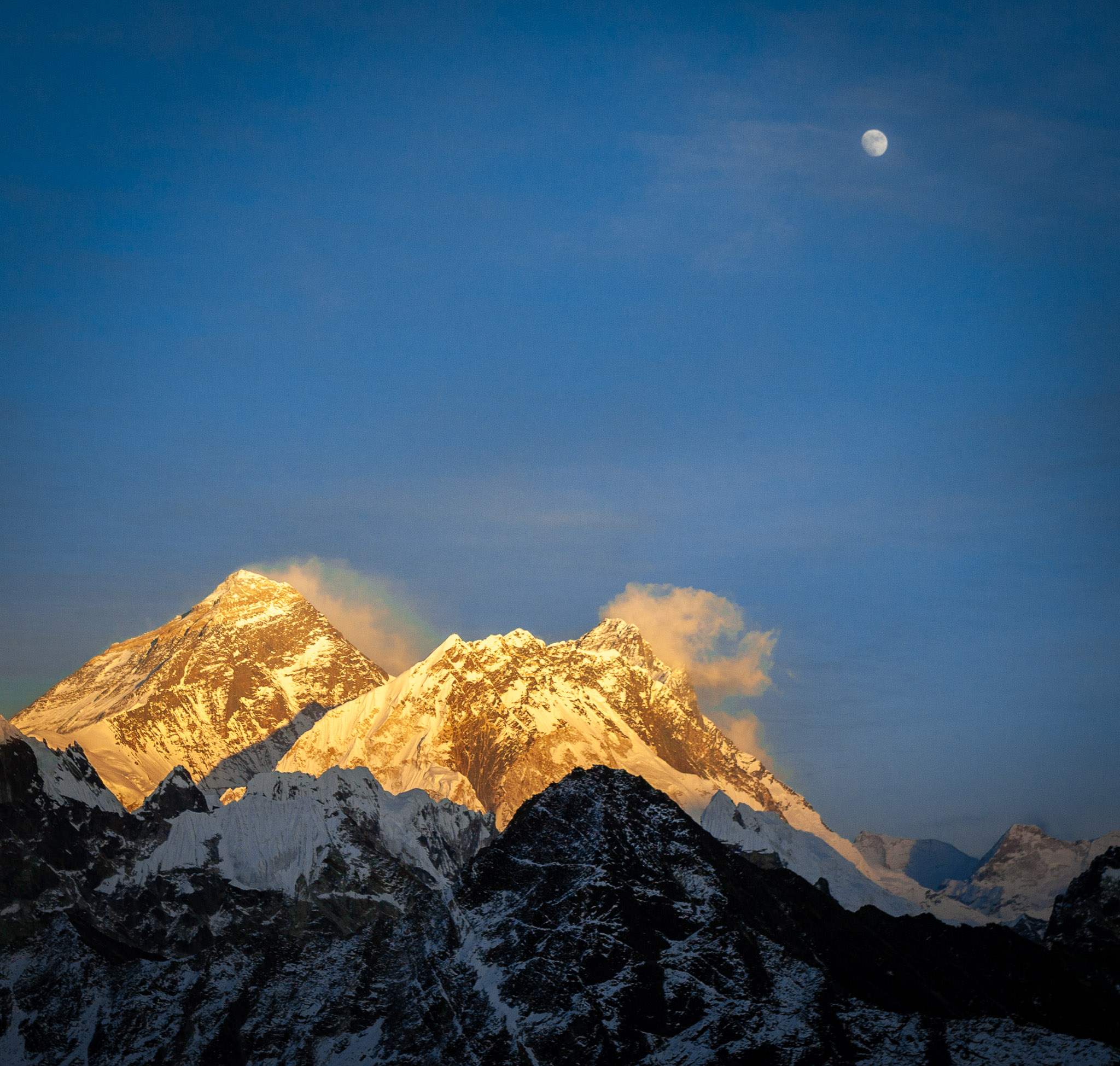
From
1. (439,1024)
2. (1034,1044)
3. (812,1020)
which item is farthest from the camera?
(439,1024)

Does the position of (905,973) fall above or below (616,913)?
below

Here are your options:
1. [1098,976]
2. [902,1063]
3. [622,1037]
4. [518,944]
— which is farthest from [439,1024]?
[1098,976]

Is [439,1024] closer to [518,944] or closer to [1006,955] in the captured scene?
[518,944]

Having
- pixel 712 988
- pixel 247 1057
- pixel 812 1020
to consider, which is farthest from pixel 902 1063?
pixel 247 1057

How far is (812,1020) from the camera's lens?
6619 inches

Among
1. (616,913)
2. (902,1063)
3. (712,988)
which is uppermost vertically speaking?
(616,913)

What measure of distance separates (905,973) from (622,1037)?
47.2 meters

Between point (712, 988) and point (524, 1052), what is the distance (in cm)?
2752

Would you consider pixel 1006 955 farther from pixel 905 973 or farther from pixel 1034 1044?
pixel 1034 1044

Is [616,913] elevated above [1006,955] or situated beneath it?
elevated above

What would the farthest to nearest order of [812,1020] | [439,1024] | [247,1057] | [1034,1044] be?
[247,1057], [439,1024], [812,1020], [1034,1044]

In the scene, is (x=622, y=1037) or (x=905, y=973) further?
(x=905, y=973)

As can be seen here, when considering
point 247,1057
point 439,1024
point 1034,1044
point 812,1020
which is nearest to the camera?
point 1034,1044

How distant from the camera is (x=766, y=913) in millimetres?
196250
